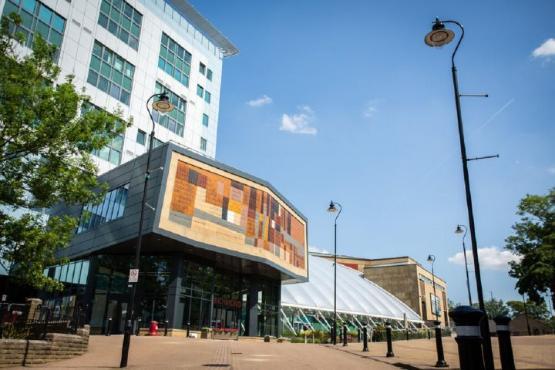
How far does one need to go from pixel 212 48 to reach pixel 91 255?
126 feet

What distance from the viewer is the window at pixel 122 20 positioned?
151ft

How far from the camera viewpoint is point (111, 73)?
45.2 metres

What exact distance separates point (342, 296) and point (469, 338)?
51.6 m

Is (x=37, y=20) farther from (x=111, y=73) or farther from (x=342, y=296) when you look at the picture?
(x=342, y=296)

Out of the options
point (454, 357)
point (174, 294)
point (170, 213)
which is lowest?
point (454, 357)

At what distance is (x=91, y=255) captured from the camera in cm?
3400

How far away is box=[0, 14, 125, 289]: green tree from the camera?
51.1ft

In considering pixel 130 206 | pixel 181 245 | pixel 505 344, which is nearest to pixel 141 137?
pixel 130 206

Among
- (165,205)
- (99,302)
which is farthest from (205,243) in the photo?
(99,302)

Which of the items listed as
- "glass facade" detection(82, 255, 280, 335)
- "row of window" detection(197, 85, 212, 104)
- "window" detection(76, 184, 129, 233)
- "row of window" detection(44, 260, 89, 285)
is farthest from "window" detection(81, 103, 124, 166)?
"row of window" detection(197, 85, 212, 104)

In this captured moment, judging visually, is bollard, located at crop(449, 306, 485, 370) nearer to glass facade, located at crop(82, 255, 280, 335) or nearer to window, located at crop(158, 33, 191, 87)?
glass facade, located at crop(82, 255, 280, 335)

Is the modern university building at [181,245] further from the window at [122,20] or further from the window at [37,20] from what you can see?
the window at [122,20]

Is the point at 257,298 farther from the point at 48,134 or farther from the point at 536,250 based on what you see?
the point at 536,250

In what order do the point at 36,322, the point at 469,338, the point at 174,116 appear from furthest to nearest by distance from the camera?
the point at 174,116 < the point at 36,322 < the point at 469,338
